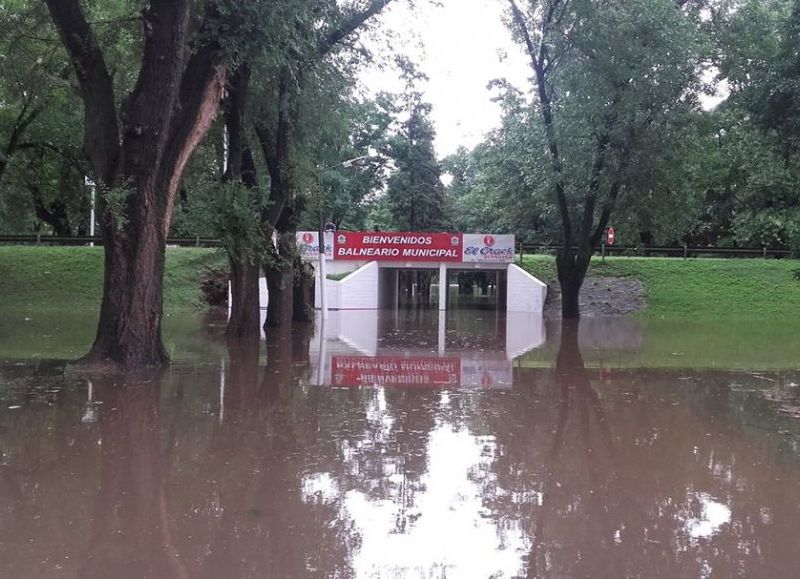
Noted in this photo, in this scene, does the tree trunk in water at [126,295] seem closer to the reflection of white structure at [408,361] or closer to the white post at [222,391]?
the white post at [222,391]

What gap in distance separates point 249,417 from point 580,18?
16.7 metres

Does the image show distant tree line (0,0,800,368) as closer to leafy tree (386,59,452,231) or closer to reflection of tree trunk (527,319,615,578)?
reflection of tree trunk (527,319,615,578)

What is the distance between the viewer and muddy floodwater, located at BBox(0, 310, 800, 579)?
3.90 m

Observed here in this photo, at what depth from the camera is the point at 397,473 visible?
5469 millimetres

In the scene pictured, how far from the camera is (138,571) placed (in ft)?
12.0

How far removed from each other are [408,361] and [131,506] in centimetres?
826

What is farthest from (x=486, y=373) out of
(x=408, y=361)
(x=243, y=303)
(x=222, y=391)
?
(x=243, y=303)

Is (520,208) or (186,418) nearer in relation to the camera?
(186,418)

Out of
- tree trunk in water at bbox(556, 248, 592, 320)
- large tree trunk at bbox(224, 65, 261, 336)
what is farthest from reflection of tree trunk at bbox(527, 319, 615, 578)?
tree trunk in water at bbox(556, 248, 592, 320)

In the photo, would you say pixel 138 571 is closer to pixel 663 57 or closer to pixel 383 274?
pixel 663 57

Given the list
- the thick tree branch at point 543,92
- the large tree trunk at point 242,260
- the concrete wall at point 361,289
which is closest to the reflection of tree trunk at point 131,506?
the large tree trunk at point 242,260

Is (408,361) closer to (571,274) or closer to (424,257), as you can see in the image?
(571,274)

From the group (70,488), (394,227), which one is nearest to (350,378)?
(70,488)

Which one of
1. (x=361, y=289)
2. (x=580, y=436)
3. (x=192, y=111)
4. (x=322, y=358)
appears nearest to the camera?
(x=580, y=436)
